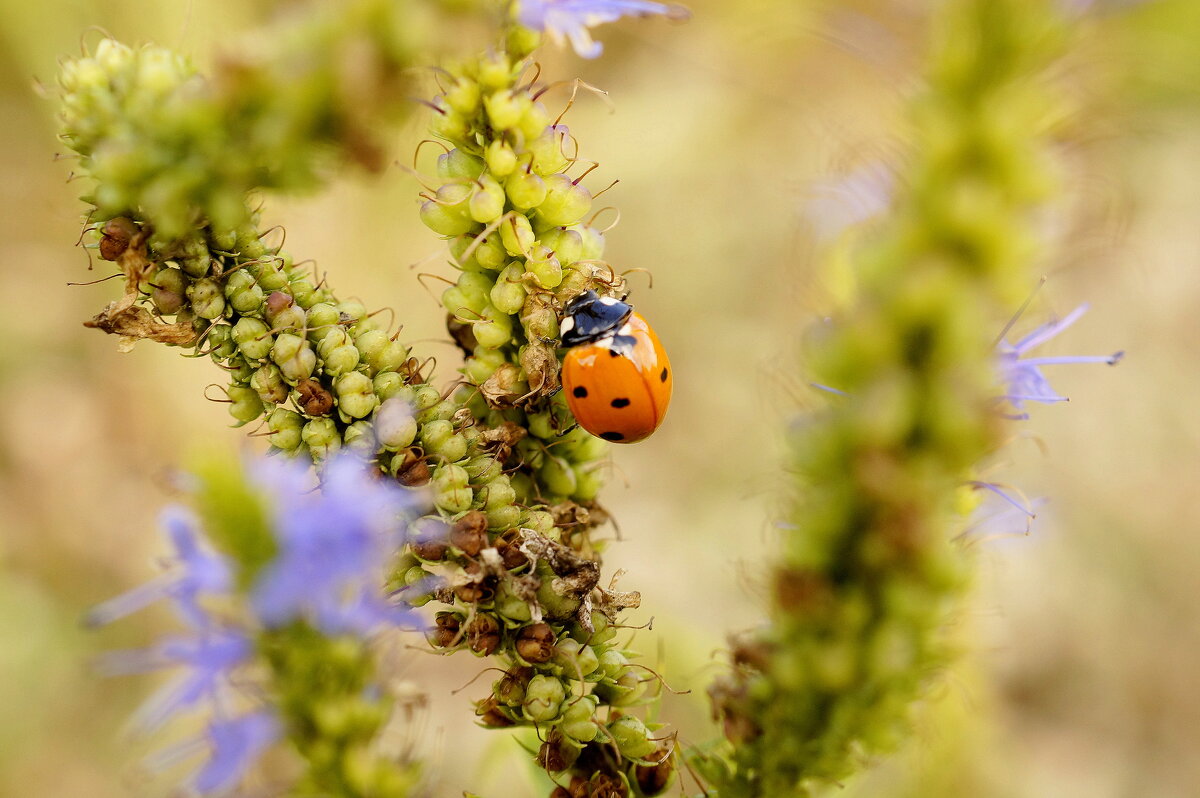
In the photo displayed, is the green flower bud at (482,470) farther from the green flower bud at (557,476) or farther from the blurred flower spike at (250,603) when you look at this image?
the blurred flower spike at (250,603)

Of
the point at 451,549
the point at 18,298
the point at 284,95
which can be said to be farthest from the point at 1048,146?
the point at 18,298

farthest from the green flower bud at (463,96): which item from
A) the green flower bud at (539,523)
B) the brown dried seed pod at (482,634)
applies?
the brown dried seed pod at (482,634)

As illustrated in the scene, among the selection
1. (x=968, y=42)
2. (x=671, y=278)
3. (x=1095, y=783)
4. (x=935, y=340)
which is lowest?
(x=1095, y=783)

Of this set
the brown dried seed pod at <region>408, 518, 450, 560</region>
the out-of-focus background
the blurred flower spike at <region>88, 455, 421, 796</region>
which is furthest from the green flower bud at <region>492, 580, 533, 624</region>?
the out-of-focus background

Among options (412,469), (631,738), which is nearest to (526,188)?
(412,469)

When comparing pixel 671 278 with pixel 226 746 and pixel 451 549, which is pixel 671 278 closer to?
pixel 451 549
